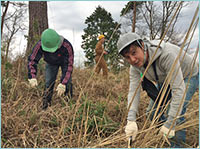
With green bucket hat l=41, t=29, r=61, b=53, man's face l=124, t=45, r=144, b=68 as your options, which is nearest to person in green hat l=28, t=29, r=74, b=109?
green bucket hat l=41, t=29, r=61, b=53

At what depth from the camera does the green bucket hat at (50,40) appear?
2238 mm

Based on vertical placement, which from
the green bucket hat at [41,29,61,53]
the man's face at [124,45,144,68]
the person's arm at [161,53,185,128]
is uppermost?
the green bucket hat at [41,29,61,53]

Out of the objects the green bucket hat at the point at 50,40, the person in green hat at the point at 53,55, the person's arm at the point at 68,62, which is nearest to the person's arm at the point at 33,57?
the person in green hat at the point at 53,55

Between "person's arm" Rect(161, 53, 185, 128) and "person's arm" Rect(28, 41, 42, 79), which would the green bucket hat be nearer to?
"person's arm" Rect(28, 41, 42, 79)

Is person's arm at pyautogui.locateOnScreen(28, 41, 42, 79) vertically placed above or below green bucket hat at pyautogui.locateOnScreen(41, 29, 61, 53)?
below

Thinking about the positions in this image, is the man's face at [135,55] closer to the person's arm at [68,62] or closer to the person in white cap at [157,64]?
the person in white cap at [157,64]

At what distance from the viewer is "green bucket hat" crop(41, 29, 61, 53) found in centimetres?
224

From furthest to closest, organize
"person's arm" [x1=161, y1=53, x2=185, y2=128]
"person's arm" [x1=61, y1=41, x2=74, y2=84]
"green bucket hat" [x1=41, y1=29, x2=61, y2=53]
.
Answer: "person's arm" [x1=61, y1=41, x2=74, y2=84] → "green bucket hat" [x1=41, y1=29, x2=61, y2=53] → "person's arm" [x1=161, y1=53, x2=185, y2=128]

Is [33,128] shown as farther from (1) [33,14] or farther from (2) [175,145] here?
(1) [33,14]

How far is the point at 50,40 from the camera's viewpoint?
2238 millimetres

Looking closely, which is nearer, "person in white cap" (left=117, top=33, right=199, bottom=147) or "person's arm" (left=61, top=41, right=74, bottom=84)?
"person in white cap" (left=117, top=33, right=199, bottom=147)

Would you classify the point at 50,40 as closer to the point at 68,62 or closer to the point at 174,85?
the point at 68,62

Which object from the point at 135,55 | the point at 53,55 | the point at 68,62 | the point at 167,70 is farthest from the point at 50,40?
the point at 167,70

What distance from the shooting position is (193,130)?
1.98 meters
